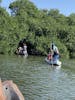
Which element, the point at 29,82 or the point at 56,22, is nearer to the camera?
the point at 29,82

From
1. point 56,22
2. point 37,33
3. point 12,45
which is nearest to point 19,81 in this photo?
point 12,45

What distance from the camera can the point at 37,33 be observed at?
5606 cm

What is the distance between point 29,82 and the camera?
2222 cm

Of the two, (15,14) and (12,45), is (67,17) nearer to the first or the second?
(15,14)

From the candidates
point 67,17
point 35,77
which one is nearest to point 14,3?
point 67,17

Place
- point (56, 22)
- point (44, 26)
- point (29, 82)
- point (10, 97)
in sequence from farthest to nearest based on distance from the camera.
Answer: point (56, 22) → point (44, 26) → point (29, 82) → point (10, 97)

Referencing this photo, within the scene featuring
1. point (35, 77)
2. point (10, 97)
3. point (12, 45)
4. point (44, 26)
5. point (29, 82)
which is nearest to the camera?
point (10, 97)

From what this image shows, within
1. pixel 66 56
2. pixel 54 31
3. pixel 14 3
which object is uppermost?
pixel 14 3

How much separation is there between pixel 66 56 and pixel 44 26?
517 cm

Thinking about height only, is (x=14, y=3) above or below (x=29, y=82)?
above

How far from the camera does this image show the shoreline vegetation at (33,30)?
2031 inches

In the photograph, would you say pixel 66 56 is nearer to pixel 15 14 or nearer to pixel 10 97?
pixel 15 14

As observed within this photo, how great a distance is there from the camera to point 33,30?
55844mm

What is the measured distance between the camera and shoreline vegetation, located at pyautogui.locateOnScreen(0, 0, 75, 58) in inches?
2031
